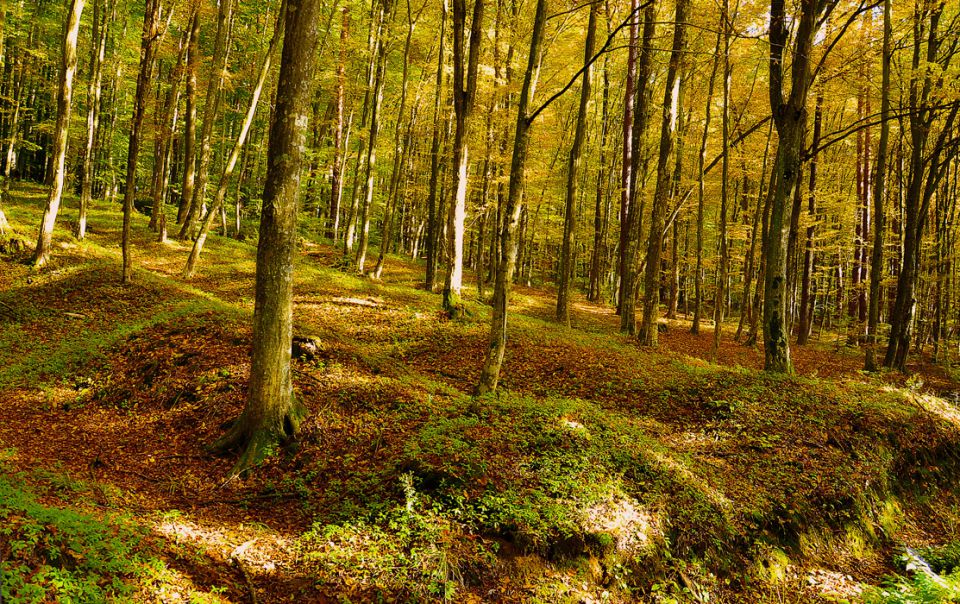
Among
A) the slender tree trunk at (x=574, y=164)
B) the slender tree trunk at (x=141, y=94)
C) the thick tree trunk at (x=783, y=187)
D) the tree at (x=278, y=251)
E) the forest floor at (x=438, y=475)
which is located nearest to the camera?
the forest floor at (x=438, y=475)

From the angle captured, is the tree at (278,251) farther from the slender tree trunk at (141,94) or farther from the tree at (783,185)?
the tree at (783,185)

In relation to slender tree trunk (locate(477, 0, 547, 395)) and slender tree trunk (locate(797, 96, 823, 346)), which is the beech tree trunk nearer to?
slender tree trunk (locate(797, 96, 823, 346))

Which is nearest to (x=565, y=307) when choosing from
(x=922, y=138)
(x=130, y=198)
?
(x=922, y=138)

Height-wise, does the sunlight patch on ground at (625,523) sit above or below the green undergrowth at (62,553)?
below

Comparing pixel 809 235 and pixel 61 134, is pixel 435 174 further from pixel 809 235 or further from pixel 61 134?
pixel 809 235

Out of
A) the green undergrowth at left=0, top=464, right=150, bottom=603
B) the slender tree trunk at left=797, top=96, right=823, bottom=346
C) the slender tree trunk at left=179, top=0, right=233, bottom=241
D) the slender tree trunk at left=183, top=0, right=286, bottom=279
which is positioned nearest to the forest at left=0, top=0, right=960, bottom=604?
the green undergrowth at left=0, top=464, right=150, bottom=603

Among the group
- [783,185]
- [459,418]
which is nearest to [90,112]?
[459,418]

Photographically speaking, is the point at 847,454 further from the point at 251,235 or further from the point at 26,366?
the point at 251,235

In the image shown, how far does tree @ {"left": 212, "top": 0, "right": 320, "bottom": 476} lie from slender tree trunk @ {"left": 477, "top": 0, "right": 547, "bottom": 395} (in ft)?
10.7

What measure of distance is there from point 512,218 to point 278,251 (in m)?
3.85

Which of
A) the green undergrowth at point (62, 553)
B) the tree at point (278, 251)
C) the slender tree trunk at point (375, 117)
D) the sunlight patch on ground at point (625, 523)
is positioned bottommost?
the sunlight patch on ground at point (625, 523)

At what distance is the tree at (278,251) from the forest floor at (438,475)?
1.43 ft

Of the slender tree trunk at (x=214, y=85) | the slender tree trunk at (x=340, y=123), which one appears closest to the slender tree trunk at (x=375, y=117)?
the slender tree trunk at (x=340, y=123)

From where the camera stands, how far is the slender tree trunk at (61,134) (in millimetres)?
12562
